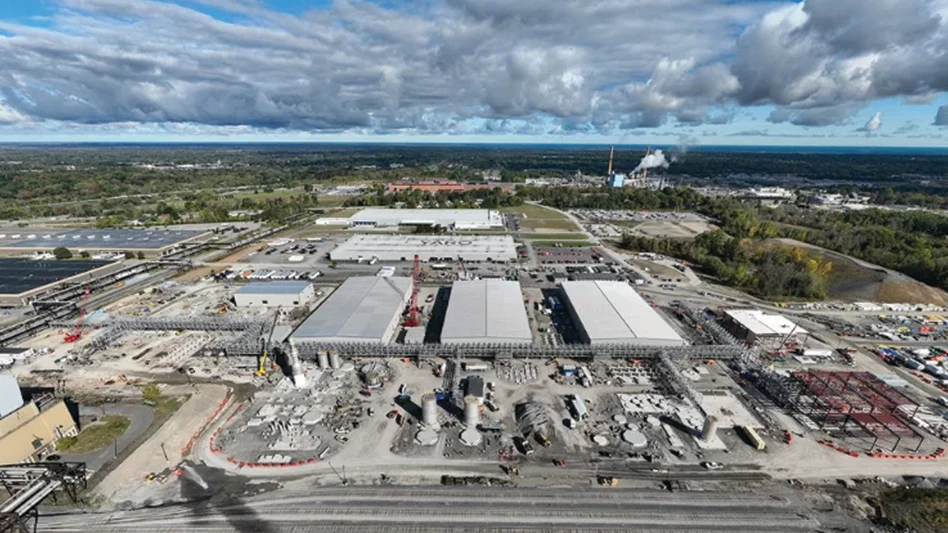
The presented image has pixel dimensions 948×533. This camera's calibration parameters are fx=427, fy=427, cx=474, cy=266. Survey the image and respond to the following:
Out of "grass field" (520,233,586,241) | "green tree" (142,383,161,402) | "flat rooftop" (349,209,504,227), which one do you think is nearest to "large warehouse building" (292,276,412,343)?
"green tree" (142,383,161,402)

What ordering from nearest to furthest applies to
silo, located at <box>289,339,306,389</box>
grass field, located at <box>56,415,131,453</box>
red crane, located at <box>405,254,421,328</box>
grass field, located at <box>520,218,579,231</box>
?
grass field, located at <box>56,415,131,453</box>
silo, located at <box>289,339,306,389</box>
red crane, located at <box>405,254,421,328</box>
grass field, located at <box>520,218,579,231</box>

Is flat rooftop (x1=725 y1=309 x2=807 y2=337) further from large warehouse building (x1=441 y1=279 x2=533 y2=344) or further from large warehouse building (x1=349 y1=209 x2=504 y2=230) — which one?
large warehouse building (x1=349 y1=209 x2=504 y2=230)

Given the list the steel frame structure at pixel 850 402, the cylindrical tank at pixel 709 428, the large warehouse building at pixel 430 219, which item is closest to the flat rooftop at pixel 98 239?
the large warehouse building at pixel 430 219

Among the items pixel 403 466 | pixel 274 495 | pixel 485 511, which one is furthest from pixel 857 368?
pixel 274 495

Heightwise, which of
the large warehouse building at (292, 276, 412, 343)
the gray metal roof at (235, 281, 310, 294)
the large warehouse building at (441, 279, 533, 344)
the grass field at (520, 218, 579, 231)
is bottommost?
the grass field at (520, 218, 579, 231)

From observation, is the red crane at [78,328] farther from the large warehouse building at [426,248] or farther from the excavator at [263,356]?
the large warehouse building at [426,248]

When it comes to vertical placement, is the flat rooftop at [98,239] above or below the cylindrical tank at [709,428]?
below
